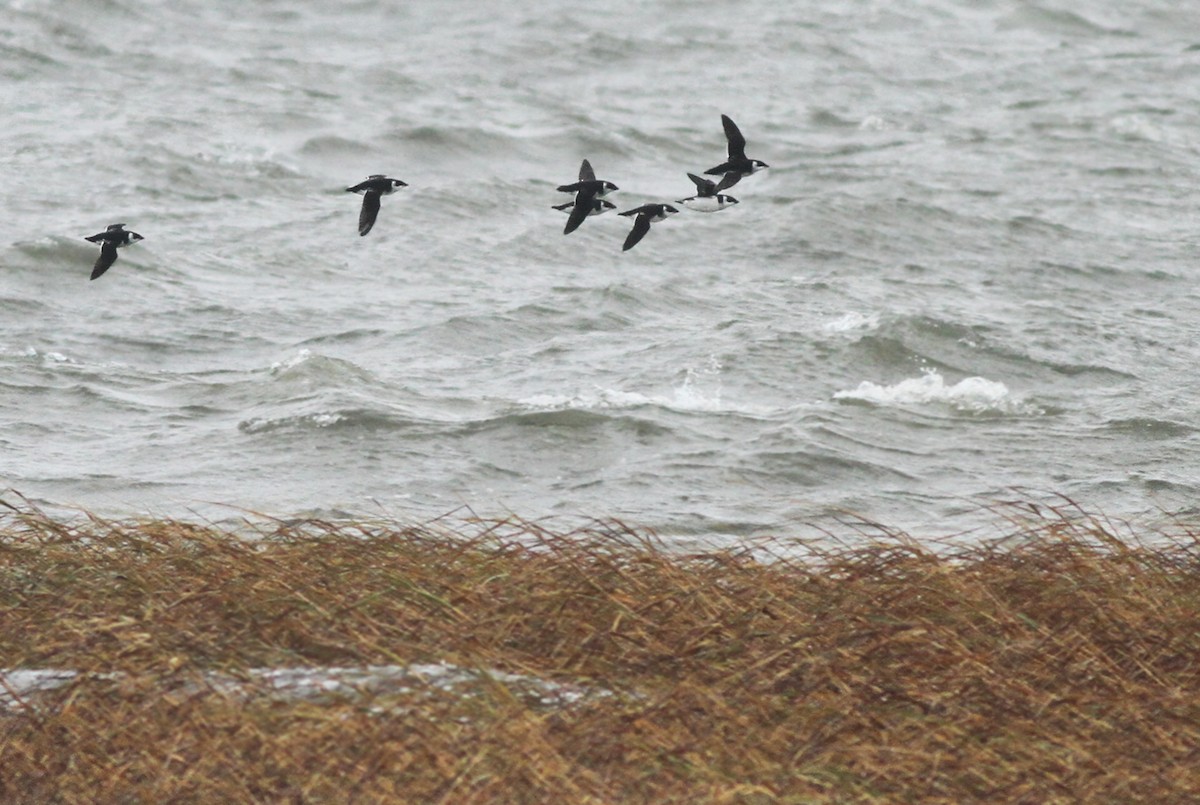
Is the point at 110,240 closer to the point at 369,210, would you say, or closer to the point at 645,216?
the point at 369,210

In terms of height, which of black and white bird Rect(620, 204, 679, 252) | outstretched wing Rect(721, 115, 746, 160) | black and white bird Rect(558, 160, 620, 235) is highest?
outstretched wing Rect(721, 115, 746, 160)

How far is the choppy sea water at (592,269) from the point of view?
1421cm

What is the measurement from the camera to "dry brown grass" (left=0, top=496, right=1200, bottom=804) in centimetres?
643

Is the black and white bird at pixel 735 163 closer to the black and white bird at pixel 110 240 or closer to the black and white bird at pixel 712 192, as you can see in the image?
the black and white bird at pixel 712 192

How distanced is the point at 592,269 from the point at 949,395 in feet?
18.0

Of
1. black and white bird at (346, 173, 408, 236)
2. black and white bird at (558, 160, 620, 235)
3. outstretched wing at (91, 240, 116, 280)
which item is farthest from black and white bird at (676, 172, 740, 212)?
outstretched wing at (91, 240, 116, 280)

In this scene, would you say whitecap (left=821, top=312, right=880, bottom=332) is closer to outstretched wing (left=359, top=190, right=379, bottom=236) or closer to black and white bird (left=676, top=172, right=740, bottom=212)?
black and white bird (left=676, top=172, right=740, bottom=212)

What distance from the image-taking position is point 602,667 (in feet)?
24.3

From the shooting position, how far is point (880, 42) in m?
34.3

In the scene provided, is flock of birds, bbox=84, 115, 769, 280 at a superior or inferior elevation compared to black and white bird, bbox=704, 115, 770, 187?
inferior

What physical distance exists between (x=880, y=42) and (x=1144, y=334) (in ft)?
54.5

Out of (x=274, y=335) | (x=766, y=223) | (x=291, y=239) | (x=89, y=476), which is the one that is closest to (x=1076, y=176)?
(x=766, y=223)

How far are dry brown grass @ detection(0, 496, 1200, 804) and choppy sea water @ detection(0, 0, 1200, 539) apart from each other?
3.38 metres

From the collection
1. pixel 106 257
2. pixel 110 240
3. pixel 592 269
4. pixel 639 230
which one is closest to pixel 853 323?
pixel 592 269
